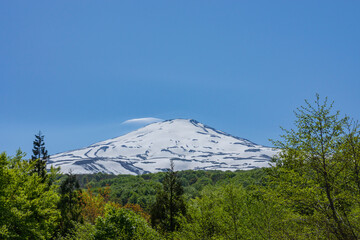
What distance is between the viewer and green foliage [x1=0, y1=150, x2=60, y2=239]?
20609mm

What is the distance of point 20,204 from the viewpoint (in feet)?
74.9

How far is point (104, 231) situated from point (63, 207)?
23.6 metres

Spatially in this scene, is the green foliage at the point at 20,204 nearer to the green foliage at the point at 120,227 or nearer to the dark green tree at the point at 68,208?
the dark green tree at the point at 68,208

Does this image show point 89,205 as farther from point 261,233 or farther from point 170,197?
point 261,233

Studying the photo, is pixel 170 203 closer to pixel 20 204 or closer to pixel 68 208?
pixel 20 204

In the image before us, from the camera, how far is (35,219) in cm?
2477

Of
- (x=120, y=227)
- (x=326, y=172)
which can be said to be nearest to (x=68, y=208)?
(x=120, y=227)


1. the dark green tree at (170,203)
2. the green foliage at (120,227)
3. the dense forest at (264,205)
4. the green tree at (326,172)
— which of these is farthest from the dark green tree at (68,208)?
the green tree at (326,172)

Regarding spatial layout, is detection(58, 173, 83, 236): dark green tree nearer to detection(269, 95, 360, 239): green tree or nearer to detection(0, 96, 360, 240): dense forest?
detection(0, 96, 360, 240): dense forest

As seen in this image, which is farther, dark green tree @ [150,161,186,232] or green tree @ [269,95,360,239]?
dark green tree @ [150,161,186,232]

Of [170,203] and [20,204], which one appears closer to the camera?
[20,204]

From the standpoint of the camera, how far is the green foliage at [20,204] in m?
20.6

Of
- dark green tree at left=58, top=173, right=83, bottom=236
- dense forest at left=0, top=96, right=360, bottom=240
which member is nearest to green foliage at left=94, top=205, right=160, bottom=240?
dense forest at left=0, top=96, right=360, bottom=240

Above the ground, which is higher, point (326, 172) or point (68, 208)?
point (326, 172)
